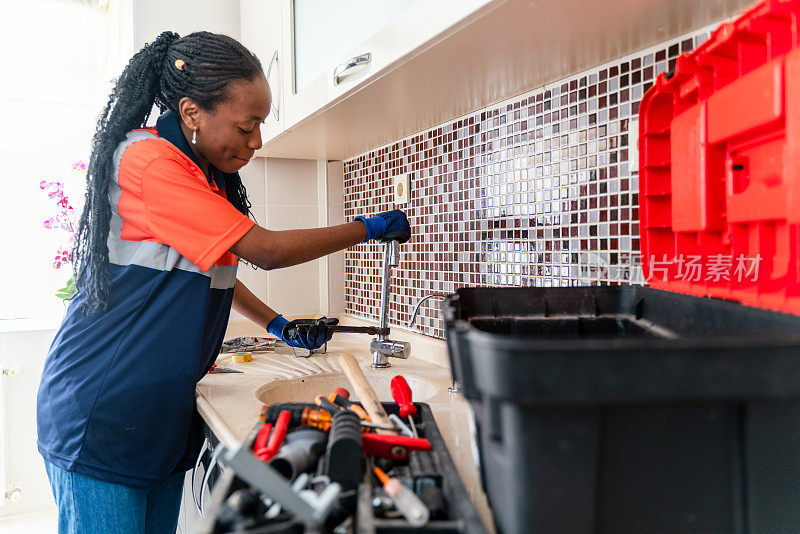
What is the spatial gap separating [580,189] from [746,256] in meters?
0.54

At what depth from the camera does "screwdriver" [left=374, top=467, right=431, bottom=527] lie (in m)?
0.49

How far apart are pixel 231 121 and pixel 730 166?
0.92 m

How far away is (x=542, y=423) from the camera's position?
0.41 meters

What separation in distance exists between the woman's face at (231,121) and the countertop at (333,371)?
52 centimetres

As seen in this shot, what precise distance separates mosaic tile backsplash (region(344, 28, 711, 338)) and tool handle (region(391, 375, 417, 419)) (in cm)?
43

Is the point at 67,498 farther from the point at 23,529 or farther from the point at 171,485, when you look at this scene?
the point at 23,529

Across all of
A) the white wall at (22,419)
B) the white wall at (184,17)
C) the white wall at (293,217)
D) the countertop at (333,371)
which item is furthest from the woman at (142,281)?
the white wall at (22,419)

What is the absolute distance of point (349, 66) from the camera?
1.17 metres

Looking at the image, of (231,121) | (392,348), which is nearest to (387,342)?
(392,348)

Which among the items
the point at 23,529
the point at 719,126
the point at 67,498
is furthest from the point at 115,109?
the point at 23,529

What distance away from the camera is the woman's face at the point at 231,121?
3.83 ft

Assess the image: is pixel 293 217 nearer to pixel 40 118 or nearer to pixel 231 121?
pixel 231 121

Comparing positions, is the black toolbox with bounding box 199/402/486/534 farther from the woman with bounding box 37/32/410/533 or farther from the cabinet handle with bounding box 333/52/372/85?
the cabinet handle with bounding box 333/52/372/85

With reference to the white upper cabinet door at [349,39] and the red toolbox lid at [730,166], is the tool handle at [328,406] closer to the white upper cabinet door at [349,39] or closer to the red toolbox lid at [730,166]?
the red toolbox lid at [730,166]
